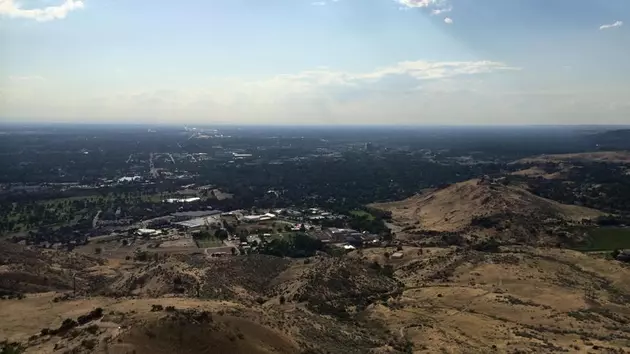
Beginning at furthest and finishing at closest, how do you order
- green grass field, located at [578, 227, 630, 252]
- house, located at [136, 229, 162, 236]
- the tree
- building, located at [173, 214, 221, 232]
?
1. building, located at [173, 214, 221, 232]
2. house, located at [136, 229, 162, 236]
3. the tree
4. green grass field, located at [578, 227, 630, 252]

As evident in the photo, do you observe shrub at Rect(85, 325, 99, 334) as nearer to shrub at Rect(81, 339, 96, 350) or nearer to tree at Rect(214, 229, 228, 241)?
shrub at Rect(81, 339, 96, 350)

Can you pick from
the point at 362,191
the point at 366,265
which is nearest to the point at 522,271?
the point at 366,265

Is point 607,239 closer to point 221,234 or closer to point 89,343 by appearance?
point 221,234

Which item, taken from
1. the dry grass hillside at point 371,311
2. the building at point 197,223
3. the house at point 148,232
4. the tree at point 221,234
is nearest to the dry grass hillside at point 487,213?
the dry grass hillside at point 371,311

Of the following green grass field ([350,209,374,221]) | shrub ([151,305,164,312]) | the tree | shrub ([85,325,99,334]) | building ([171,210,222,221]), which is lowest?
building ([171,210,222,221])

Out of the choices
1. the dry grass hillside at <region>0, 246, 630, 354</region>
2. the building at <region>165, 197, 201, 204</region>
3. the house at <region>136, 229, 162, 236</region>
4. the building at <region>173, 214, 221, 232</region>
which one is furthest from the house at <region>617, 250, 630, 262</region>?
the building at <region>165, 197, 201, 204</region>

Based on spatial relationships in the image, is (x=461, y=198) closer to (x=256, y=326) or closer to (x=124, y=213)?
(x=124, y=213)

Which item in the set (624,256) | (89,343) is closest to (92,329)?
(89,343)
